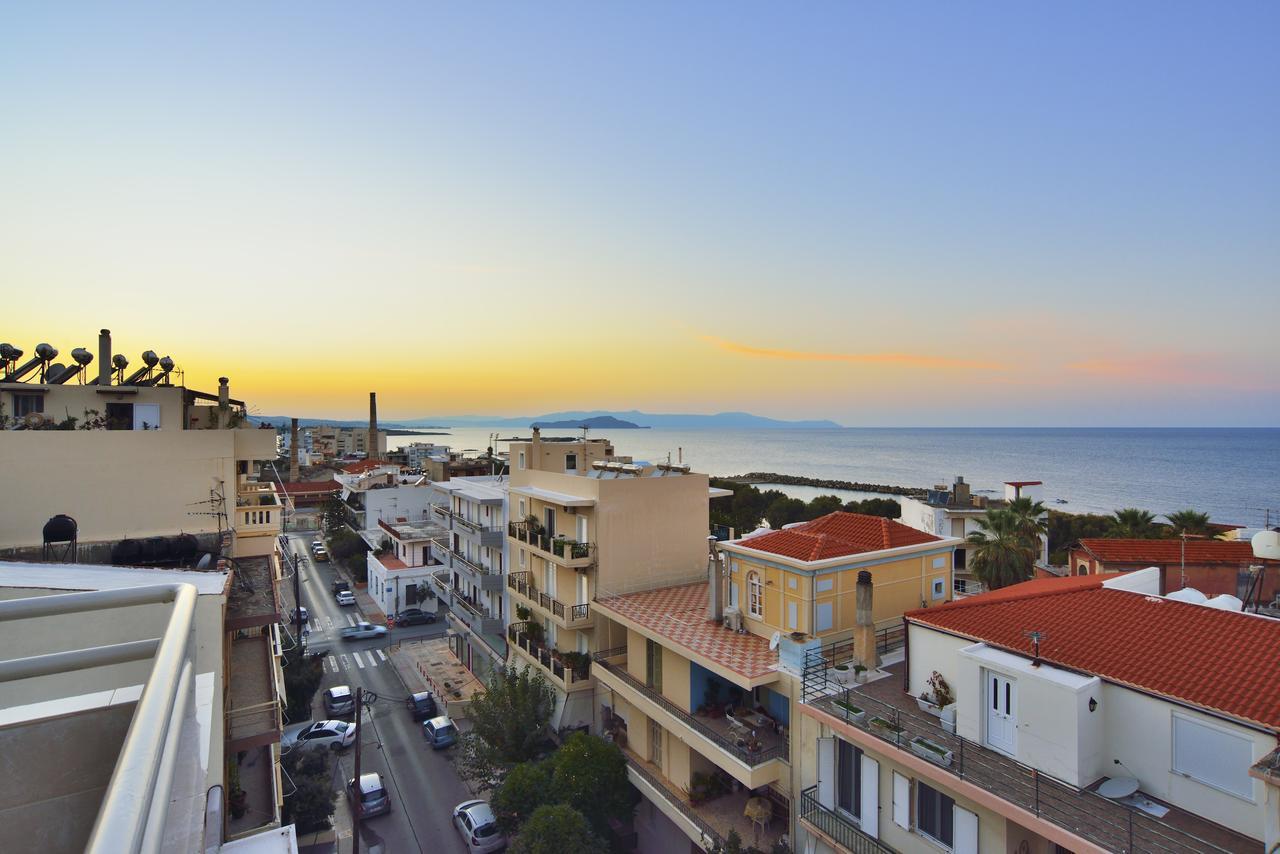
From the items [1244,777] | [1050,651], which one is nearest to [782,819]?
[1050,651]

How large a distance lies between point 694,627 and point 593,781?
4.85 m

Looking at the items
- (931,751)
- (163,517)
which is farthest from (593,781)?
(163,517)

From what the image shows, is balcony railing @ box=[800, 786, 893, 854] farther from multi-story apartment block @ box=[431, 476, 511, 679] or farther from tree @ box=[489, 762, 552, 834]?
multi-story apartment block @ box=[431, 476, 511, 679]

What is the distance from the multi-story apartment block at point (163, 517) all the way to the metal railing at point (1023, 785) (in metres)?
11.3

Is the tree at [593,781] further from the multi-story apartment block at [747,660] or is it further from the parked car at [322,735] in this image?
the parked car at [322,735]

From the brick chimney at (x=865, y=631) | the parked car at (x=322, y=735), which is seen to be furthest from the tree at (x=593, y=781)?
the parked car at (x=322, y=735)

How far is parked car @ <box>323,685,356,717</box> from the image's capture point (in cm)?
2786

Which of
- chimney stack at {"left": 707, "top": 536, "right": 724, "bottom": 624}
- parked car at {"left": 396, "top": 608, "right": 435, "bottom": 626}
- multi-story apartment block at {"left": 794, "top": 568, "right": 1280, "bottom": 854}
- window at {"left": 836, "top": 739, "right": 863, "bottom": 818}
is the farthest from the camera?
parked car at {"left": 396, "top": 608, "right": 435, "bottom": 626}

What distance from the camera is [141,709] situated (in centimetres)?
197

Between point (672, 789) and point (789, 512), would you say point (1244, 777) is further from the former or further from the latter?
point (789, 512)

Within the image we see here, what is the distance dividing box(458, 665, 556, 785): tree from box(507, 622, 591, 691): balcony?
119 cm

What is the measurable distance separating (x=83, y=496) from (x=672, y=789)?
17795 millimetres

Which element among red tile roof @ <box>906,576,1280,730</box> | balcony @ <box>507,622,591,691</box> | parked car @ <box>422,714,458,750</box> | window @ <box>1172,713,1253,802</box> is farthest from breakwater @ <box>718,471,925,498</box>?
window @ <box>1172,713,1253,802</box>

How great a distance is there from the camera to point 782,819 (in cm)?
1595
